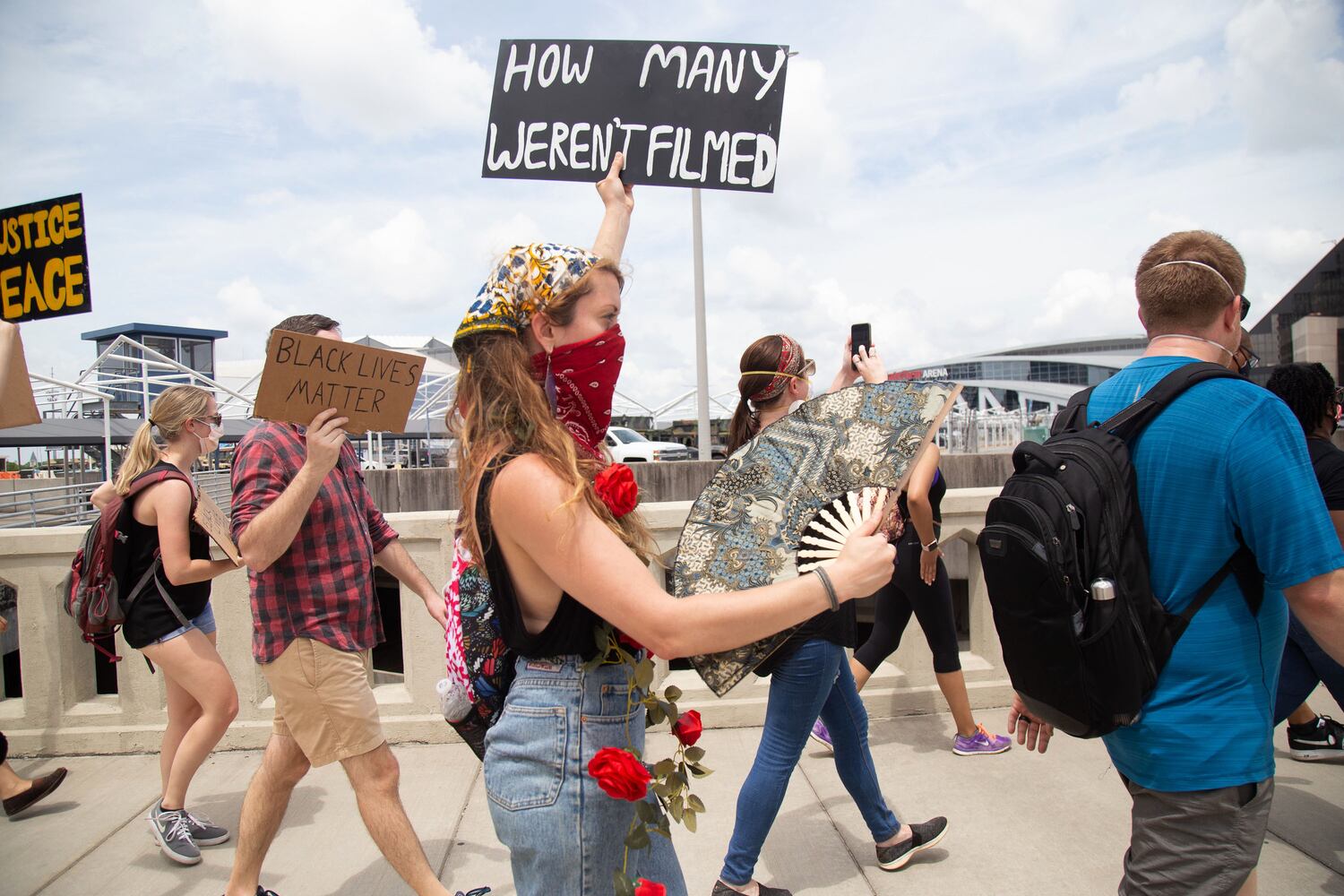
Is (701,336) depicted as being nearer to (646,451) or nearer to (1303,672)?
(1303,672)

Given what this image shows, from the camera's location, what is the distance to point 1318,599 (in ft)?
5.65

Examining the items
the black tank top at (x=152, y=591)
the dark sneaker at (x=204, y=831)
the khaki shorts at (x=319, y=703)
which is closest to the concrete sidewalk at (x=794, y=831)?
the dark sneaker at (x=204, y=831)

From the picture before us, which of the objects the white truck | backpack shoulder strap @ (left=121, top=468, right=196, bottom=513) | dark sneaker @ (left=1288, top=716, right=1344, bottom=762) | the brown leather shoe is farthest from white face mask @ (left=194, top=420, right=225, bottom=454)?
the white truck

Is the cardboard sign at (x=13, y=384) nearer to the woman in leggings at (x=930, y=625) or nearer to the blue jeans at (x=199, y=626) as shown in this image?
the blue jeans at (x=199, y=626)

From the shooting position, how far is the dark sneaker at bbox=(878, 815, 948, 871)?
3.21 metres

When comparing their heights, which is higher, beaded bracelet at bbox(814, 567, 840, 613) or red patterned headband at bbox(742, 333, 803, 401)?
red patterned headband at bbox(742, 333, 803, 401)

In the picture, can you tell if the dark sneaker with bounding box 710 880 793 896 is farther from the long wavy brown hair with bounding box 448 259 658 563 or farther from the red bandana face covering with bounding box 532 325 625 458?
the red bandana face covering with bounding box 532 325 625 458

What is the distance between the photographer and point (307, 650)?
2.80 metres

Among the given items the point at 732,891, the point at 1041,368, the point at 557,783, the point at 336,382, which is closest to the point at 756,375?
the point at 336,382

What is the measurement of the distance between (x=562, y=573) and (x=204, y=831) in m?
3.06

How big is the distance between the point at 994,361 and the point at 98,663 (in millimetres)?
112744

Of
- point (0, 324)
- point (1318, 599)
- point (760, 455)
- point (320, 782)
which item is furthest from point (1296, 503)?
point (320, 782)

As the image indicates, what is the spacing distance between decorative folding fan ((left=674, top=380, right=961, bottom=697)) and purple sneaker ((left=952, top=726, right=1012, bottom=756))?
9.90 feet

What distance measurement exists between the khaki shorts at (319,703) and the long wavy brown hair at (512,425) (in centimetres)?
144
